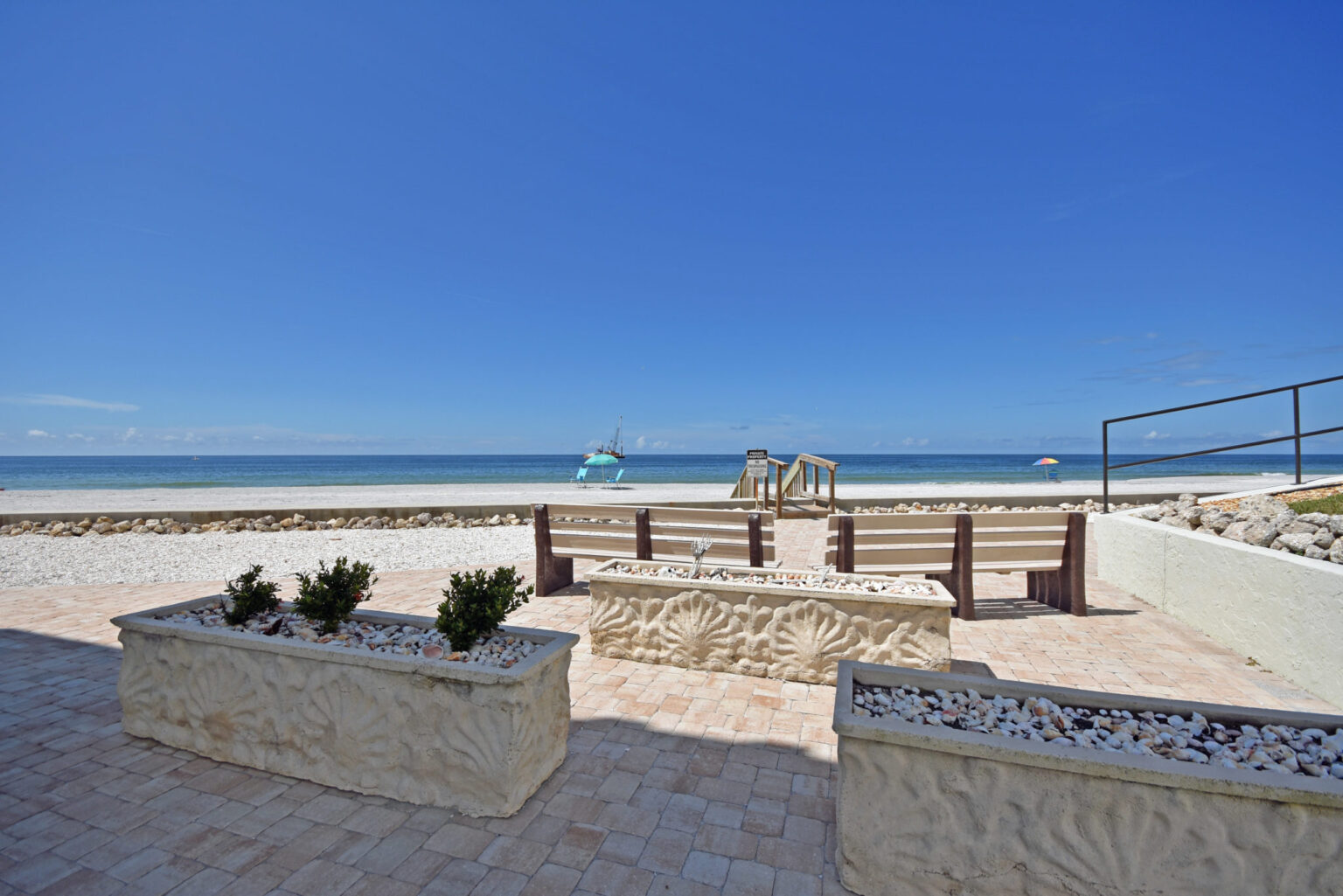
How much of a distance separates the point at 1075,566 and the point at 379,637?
18.0 feet

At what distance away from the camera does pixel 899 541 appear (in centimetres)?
518

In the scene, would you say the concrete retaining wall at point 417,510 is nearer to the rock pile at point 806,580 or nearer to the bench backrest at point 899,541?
the bench backrest at point 899,541

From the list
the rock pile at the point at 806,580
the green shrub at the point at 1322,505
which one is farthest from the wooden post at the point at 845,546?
the green shrub at the point at 1322,505

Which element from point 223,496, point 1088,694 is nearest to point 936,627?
point 1088,694

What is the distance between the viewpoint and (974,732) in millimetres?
2043

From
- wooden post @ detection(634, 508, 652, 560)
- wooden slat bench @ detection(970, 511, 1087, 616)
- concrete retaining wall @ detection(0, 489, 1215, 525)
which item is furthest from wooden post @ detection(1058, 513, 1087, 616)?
concrete retaining wall @ detection(0, 489, 1215, 525)

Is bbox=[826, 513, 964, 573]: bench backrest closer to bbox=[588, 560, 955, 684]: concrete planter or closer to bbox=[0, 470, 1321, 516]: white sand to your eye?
bbox=[588, 560, 955, 684]: concrete planter

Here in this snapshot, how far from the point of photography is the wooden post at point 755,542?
5078mm

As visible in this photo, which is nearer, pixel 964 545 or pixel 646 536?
pixel 964 545

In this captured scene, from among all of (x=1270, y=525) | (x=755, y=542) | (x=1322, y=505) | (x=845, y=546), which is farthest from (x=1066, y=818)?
(x=1322, y=505)

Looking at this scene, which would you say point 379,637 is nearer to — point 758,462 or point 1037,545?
point 1037,545

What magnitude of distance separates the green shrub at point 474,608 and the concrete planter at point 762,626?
4.21 feet

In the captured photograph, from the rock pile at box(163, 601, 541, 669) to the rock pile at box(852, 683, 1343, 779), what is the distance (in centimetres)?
160

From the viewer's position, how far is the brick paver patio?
2241 millimetres
